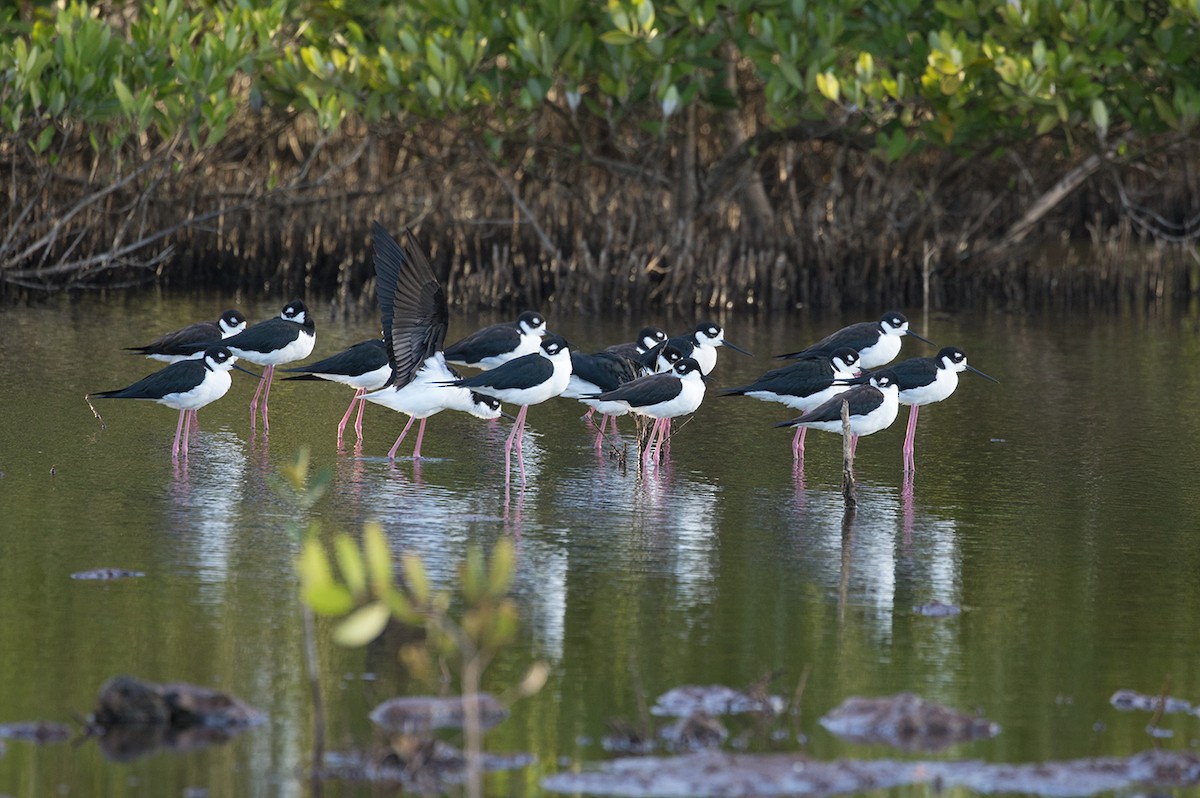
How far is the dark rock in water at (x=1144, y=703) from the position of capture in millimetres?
5449

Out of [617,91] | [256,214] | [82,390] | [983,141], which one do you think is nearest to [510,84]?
[617,91]

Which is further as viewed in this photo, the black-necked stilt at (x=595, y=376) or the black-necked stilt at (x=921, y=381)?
the black-necked stilt at (x=595, y=376)

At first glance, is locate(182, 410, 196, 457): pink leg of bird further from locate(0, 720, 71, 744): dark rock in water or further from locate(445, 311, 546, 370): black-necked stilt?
locate(0, 720, 71, 744): dark rock in water

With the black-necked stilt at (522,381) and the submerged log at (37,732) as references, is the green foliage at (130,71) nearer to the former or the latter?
the black-necked stilt at (522,381)

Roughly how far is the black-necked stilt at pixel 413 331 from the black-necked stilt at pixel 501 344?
107 centimetres

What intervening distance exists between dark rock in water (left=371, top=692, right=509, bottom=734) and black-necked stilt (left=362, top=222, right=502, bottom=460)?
414 centimetres

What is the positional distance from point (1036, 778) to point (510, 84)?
12.9 metres

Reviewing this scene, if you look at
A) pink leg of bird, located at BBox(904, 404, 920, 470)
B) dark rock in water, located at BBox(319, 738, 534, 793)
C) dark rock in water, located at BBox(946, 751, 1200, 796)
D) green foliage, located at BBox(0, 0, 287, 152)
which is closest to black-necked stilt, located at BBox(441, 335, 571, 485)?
pink leg of bird, located at BBox(904, 404, 920, 470)

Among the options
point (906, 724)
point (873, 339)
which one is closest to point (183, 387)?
point (873, 339)

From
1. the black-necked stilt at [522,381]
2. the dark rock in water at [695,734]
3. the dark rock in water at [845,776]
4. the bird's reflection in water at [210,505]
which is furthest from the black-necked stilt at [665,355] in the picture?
the dark rock in water at [845,776]

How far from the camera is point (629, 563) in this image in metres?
7.30

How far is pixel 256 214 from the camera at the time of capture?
18578 mm

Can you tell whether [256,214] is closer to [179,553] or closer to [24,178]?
[24,178]

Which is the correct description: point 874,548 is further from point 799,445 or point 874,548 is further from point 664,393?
point 799,445
